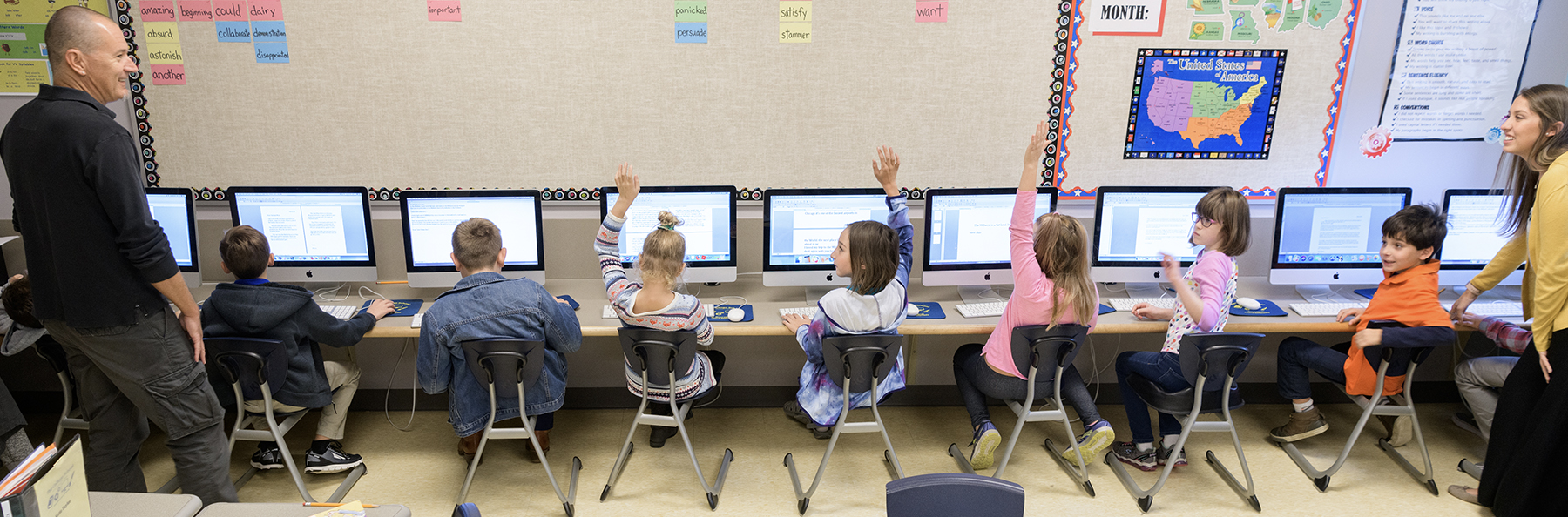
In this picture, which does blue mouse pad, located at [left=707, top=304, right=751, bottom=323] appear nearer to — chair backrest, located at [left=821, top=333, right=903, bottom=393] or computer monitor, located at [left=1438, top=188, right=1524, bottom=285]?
chair backrest, located at [left=821, top=333, right=903, bottom=393]

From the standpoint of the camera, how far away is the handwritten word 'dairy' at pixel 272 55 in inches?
119

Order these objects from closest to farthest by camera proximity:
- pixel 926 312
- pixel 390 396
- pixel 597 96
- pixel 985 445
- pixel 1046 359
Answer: pixel 1046 359
pixel 985 445
pixel 926 312
pixel 597 96
pixel 390 396

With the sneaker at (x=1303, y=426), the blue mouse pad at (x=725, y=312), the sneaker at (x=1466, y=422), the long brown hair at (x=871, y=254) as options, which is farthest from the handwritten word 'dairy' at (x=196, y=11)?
the sneaker at (x=1466, y=422)

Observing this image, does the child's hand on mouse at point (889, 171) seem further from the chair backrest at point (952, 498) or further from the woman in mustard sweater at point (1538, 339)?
the woman in mustard sweater at point (1538, 339)

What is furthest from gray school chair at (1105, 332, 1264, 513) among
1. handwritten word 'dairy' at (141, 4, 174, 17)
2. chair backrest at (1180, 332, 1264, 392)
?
handwritten word 'dairy' at (141, 4, 174, 17)

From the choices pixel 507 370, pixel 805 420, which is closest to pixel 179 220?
pixel 507 370

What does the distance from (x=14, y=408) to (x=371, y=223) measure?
1.20 meters

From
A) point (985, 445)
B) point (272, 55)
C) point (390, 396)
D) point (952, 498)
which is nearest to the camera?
point (952, 498)

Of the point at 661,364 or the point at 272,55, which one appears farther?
the point at 272,55

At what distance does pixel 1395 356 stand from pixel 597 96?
10.1ft

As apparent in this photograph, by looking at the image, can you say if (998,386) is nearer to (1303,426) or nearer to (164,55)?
(1303,426)

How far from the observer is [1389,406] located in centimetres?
279

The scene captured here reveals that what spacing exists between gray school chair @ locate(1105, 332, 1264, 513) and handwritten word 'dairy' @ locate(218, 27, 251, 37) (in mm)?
3640

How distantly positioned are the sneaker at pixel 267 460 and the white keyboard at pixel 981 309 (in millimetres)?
2621
